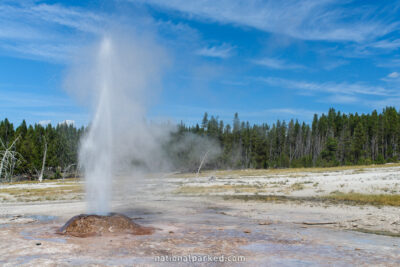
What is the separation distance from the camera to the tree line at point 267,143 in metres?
66.9

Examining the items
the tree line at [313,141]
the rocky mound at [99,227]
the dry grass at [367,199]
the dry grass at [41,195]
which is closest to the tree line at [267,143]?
the tree line at [313,141]

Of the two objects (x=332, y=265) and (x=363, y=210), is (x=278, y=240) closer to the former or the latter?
(x=332, y=265)

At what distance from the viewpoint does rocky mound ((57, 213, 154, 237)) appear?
10852mm

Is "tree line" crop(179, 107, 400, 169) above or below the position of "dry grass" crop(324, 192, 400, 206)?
above

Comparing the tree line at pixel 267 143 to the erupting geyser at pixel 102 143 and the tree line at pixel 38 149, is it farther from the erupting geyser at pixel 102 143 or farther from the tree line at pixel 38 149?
the erupting geyser at pixel 102 143

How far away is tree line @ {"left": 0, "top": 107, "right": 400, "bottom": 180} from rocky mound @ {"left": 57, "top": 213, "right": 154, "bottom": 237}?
172 ft

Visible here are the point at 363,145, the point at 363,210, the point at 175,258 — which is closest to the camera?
the point at 175,258

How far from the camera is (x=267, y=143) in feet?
316

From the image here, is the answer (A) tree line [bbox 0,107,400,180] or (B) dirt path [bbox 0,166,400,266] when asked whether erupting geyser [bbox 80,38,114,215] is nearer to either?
(B) dirt path [bbox 0,166,400,266]

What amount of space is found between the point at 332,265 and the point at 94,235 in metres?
6.73

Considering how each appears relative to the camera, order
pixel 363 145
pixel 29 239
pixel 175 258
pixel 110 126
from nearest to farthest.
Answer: pixel 175 258 < pixel 29 239 < pixel 110 126 < pixel 363 145

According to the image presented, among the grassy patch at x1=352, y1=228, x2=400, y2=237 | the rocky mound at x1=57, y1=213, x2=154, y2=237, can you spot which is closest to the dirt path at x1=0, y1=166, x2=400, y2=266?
the grassy patch at x1=352, y1=228, x2=400, y2=237

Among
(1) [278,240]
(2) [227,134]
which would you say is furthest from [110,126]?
(2) [227,134]

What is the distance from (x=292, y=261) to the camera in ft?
26.5
